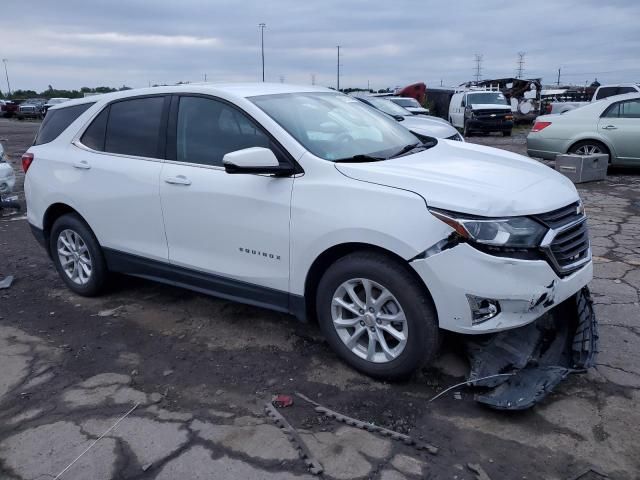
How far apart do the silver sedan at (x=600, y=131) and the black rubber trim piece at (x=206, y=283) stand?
8.66m

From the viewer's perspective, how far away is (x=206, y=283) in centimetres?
400

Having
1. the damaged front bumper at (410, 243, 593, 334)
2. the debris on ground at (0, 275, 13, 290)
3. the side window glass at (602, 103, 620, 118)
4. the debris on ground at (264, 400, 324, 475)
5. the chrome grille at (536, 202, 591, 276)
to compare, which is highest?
the side window glass at (602, 103, 620, 118)

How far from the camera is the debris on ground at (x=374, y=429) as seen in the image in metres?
2.76

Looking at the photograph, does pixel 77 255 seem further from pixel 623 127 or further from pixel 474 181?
pixel 623 127

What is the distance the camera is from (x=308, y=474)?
2.61m

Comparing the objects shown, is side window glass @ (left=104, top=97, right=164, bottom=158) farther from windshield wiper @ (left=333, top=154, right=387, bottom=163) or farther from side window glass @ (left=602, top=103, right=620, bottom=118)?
side window glass @ (left=602, top=103, right=620, bottom=118)

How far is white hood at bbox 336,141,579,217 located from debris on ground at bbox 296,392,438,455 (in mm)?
1222

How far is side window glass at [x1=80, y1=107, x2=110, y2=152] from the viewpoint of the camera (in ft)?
15.1

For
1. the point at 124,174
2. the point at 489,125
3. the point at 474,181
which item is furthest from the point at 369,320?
Answer: the point at 489,125

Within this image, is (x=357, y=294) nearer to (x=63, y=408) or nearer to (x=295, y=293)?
(x=295, y=293)

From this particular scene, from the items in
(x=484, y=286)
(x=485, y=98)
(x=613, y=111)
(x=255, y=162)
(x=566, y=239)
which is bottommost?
(x=484, y=286)

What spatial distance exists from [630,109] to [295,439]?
981 cm

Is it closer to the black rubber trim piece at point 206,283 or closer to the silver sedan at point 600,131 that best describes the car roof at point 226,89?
the black rubber trim piece at point 206,283

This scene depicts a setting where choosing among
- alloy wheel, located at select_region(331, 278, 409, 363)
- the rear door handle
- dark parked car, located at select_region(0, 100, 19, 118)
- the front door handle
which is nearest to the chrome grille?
alloy wheel, located at select_region(331, 278, 409, 363)
